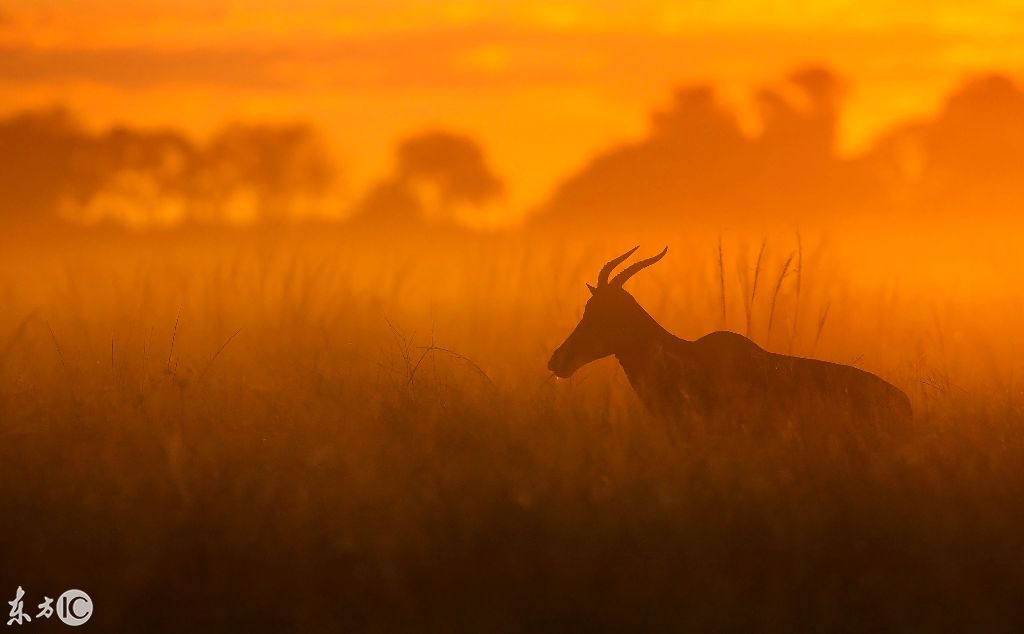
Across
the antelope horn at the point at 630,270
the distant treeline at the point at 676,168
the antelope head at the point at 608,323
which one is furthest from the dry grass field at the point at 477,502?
the distant treeline at the point at 676,168

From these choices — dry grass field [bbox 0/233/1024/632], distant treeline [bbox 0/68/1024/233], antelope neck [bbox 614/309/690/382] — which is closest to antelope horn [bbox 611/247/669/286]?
antelope neck [bbox 614/309/690/382]

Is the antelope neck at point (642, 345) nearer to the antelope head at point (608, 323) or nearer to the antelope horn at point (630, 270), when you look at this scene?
the antelope head at point (608, 323)

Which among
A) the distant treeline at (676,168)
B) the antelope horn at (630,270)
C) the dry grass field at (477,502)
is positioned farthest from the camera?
the distant treeline at (676,168)

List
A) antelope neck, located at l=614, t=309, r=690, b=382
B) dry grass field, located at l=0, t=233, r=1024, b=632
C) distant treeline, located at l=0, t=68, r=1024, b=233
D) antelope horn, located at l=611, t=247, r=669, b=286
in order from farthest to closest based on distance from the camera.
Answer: distant treeline, located at l=0, t=68, r=1024, b=233 < antelope neck, located at l=614, t=309, r=690, b=382 < antelope horn, located at l=611, t=247, r=669, b=286 < dry grass field, located at l=0, t=233, r=1024, b=632

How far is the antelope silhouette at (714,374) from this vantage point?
7371 mm

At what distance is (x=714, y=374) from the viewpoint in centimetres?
752

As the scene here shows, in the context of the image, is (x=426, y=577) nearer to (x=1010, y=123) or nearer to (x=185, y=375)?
(x=185, y=375)

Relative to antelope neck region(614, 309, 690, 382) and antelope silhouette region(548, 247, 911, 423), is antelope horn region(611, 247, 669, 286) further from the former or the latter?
antelope neck region(614, 309, 690, 382)

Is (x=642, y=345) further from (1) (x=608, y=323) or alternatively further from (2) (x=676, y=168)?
(2) (x=676, y=168)

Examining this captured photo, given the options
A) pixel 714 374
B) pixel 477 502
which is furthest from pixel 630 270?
pixel 477 502

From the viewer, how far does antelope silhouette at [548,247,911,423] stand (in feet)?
24.2

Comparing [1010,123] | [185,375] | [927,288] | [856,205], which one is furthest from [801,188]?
[185,375]

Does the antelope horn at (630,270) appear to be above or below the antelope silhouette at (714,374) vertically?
above

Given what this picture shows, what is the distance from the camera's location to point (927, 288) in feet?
52.2
